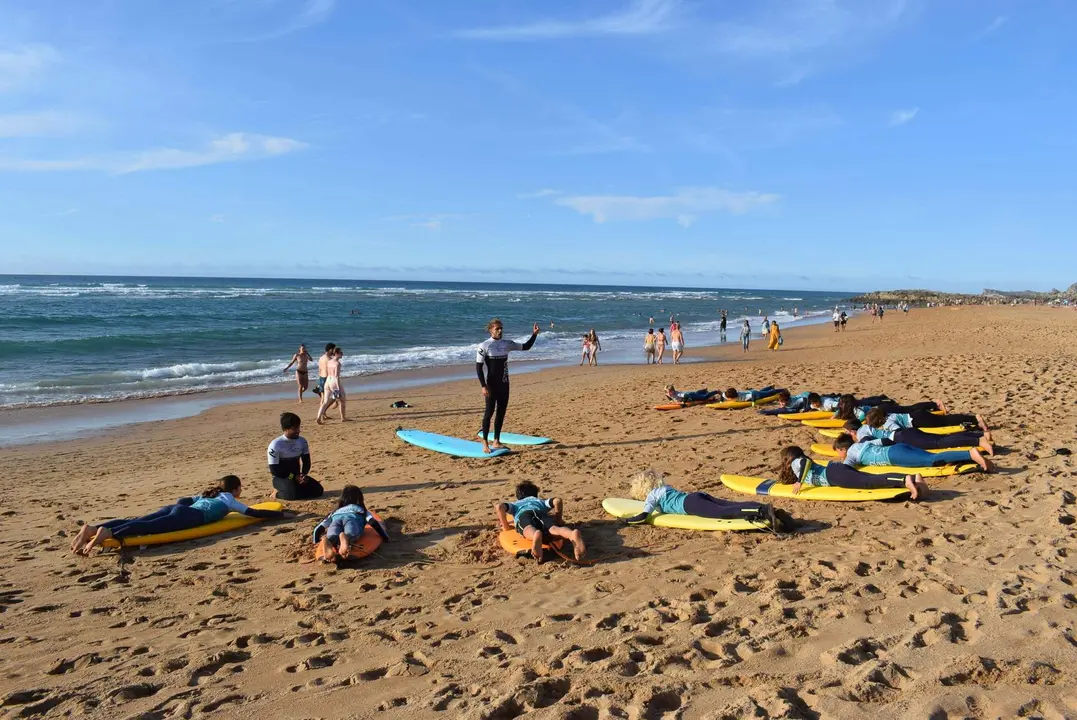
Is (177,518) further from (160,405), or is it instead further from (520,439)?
(160,405)

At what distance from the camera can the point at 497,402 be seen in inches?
362

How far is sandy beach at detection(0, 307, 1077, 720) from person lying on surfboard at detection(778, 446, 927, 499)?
229mm

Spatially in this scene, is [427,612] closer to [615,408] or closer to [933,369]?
[615,408]

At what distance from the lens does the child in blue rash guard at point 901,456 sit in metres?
7.27

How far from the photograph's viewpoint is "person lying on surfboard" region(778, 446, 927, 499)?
6379 mm

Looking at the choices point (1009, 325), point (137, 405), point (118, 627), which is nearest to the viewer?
point (118, 627)

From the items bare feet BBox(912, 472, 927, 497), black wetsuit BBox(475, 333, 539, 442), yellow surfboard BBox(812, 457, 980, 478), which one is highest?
black wetsuit BBox(475, 333, 539, 442)

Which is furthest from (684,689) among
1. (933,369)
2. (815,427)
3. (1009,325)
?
(1009,325)

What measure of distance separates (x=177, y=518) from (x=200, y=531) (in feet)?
0.78

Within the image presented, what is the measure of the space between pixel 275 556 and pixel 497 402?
3950 mm

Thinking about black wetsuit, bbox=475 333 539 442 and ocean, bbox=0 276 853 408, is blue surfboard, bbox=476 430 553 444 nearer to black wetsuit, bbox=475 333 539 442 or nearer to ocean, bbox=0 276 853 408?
black wetsuit, bbox=475 333 539 442

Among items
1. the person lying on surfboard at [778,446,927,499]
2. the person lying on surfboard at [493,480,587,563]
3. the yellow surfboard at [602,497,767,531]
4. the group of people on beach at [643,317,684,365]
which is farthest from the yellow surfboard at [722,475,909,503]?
the group of people on beach at [643,317,684,365]

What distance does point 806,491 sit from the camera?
22.1ft

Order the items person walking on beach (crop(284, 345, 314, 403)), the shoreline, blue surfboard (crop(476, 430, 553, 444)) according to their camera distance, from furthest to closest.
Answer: person walking on beach (crop(284, 345, 314, 403)), the shoreline, blue surfboard (crop(476, 430, 553, 444))
